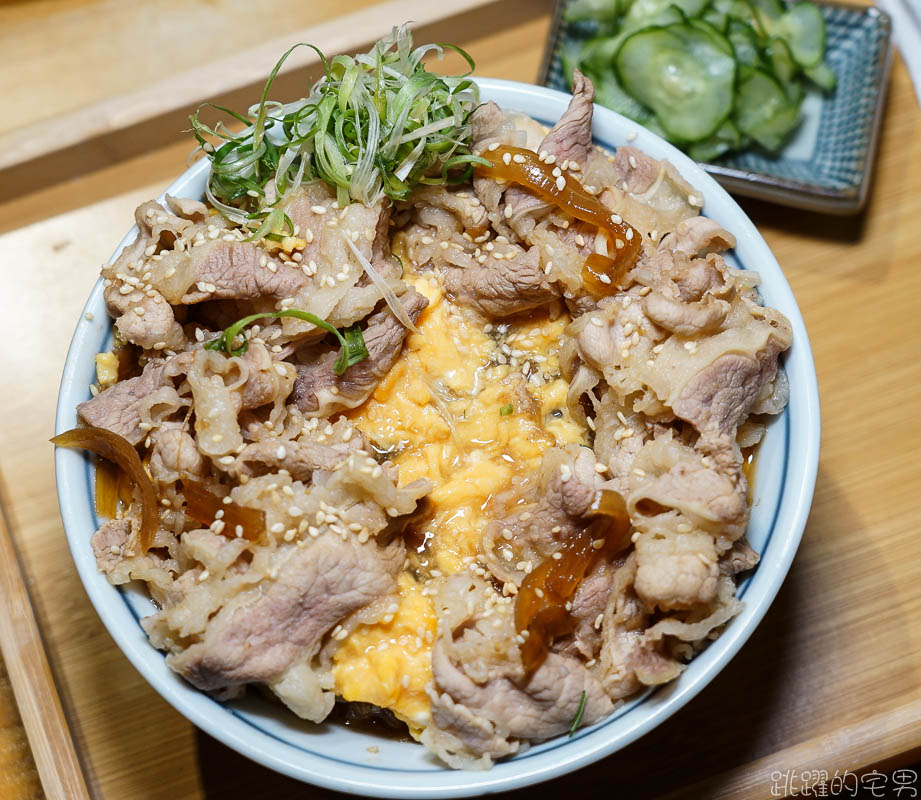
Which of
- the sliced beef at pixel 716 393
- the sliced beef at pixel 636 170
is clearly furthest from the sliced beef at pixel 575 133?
Answer: the sliced beef at pixel 716 393

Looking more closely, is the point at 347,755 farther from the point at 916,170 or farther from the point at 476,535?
the point at 916,170

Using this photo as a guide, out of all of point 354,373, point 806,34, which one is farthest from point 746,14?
point 354,373

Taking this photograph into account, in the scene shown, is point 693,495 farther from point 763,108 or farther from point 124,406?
point 763,108

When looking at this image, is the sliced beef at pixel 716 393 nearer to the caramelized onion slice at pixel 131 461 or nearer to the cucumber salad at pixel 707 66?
the caramelized onion slice at pixel 131 461

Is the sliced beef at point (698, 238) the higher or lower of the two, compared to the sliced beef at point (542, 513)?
higher

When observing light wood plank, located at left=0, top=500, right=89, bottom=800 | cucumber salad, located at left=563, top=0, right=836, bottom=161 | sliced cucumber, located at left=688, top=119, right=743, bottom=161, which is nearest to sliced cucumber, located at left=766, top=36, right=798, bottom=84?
cucumber salad, located at left=563, top=0, right=836, bottom=161

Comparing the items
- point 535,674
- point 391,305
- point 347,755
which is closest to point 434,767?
point 347,755

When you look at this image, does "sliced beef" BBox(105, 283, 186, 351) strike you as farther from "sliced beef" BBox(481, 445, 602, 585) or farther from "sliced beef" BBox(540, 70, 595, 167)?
"sliced beef" BBox(540, 70, 595, 167)
